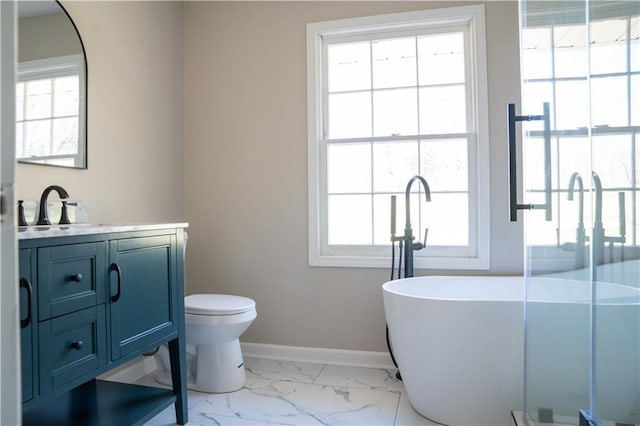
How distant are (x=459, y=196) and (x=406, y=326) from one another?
1.08m

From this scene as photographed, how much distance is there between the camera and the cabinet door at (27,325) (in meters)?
1.15

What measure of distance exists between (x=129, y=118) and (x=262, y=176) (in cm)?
90

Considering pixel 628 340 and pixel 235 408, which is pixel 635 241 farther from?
pixel 235 408

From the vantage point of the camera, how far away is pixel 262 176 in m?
2.83

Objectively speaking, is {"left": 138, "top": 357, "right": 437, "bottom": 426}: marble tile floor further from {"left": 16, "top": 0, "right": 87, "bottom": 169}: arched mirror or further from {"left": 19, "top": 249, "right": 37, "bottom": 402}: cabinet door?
{"left": 16, "top": 0, "right": 87, "bottom": 169}: arched mirror

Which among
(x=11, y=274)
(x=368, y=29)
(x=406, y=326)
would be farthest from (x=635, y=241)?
(x=368, y=29)

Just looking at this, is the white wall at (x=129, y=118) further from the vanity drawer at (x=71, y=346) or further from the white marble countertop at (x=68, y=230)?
the vanity drawer at (x=71, y=346)

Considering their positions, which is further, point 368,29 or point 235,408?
point 368,29

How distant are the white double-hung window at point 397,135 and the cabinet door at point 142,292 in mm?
1099

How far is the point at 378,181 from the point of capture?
2734 millimetres

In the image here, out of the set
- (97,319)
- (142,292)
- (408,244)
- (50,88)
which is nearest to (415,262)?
(408,244)

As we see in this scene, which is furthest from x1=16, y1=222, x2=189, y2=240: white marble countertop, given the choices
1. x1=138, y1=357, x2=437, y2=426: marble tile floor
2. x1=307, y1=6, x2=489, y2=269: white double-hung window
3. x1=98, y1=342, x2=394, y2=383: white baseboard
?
x1=307, y1=6, x2=489, y2=269: white double-hung window

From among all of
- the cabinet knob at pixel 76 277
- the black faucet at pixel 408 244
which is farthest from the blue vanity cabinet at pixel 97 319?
the black faucet at pixel 408 244

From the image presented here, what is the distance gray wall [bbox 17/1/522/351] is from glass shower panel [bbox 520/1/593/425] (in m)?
0.86
